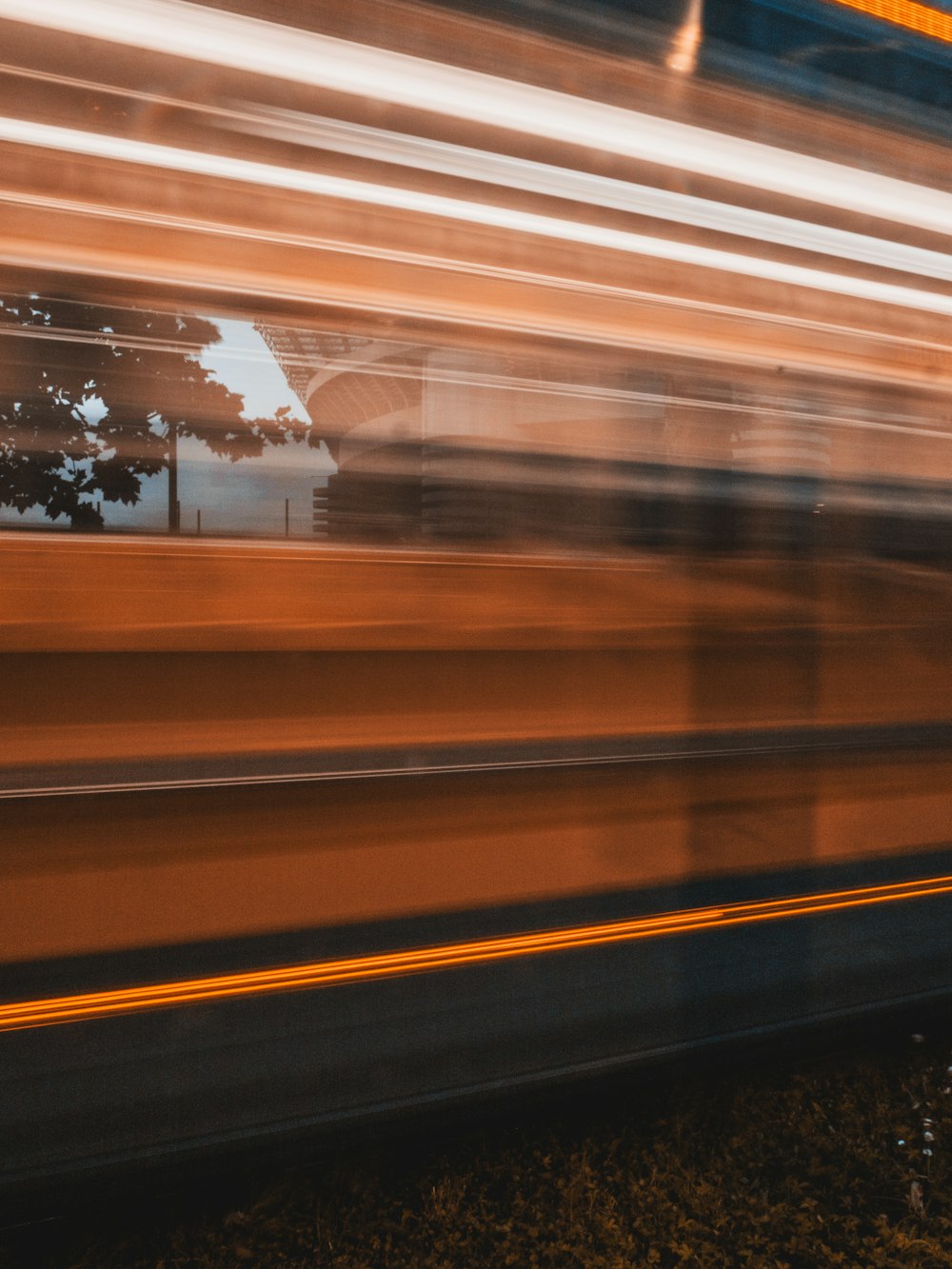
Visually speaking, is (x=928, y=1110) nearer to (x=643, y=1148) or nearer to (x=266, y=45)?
(x=643, y=1148)

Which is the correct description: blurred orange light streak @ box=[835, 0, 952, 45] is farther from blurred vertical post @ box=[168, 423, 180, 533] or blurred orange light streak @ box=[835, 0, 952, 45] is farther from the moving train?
blurred vertical post @ box=[168, 423, 180, 533]

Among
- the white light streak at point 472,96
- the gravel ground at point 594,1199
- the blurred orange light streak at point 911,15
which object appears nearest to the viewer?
the white light streak at point 472,96

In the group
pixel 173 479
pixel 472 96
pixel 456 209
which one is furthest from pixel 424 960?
pixel 472 96

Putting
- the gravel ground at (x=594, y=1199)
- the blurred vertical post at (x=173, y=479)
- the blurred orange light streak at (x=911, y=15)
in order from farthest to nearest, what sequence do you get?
the blurred orange light streak at (x=911, y=15) → the gravel ground at (x=594, y=1199) → the blurred vertical post at (x=173, y=479)

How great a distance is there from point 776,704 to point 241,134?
6.56 ft

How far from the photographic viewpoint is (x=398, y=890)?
2.23 m

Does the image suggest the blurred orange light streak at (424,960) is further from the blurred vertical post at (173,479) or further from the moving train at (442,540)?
the blurred vertical post at (173,479)

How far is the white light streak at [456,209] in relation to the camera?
75.9 inches

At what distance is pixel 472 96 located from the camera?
2.15m

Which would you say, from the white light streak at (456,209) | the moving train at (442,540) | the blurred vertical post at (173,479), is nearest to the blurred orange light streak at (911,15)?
the moving train at (442,540)

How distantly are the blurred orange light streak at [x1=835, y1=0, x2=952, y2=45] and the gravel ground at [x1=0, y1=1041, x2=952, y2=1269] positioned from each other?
115 inches

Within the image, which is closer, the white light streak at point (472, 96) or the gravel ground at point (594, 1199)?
the white light streak at point (472, 96)

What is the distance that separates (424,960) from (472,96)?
2060 millimetres

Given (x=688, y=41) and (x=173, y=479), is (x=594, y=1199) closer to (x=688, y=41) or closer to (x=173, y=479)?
(x=173, y=479)
